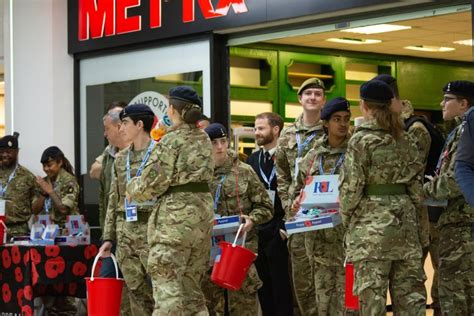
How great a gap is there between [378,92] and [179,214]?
1527 millimetres

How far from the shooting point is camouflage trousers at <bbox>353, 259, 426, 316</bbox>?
248 inches

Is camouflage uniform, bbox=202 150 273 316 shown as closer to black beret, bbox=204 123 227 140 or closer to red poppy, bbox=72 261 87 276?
black beret, bbox=204 123 227 140

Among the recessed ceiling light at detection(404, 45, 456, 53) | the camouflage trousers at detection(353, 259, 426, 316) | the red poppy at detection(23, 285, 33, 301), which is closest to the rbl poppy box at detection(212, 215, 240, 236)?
the camouflage trousers at detection(353, 259, 426, 316)

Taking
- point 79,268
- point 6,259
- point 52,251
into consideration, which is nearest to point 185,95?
point 52,251

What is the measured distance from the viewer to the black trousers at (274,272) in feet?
28.3

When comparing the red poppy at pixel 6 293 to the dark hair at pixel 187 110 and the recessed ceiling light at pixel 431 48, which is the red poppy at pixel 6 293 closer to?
the dark hair at pixel 187 110

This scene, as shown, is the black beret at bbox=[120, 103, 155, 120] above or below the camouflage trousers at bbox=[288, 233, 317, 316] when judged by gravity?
above

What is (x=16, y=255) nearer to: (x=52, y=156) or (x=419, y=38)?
(x=52, y=156)

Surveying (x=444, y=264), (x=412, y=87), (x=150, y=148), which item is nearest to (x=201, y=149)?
(x=150, y=148)

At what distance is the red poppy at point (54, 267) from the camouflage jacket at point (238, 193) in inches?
78.0

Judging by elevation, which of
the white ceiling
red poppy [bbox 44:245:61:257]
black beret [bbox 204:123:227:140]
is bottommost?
red poppy [bbox 44:245:61:257]

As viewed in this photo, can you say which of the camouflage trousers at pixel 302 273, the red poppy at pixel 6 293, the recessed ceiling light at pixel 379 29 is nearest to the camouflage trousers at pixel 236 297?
the camouflage trousers at pixel 302 273

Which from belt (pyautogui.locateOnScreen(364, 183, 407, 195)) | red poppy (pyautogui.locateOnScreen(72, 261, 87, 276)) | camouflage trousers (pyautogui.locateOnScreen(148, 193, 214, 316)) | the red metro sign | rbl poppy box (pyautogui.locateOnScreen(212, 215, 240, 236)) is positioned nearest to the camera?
belt (pyautogui.locateOnScreen(364, 183, 407, 195))

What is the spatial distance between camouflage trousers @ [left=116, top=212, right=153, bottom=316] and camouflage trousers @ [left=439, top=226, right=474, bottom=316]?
6.78 ft
